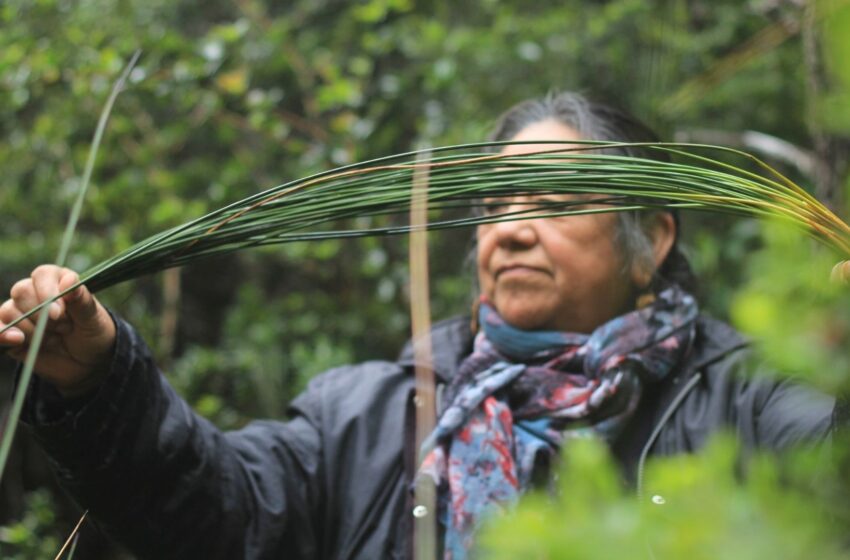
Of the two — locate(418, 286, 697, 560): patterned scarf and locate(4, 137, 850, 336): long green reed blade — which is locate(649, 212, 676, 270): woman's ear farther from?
locate(4, 137, 850, 336): long green reed blade

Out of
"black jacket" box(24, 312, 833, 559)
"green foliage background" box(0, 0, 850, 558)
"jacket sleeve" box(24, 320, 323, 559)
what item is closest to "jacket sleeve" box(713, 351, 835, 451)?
"black jacket" box(24, 312, 833, 559)

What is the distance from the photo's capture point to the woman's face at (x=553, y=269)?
1.23 m

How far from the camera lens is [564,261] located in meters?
1.24

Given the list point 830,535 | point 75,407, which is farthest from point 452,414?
point 830,535

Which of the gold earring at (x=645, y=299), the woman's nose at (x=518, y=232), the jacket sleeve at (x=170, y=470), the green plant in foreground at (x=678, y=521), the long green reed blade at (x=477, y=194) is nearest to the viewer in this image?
the green plant in foreground at (x=678, y=521)

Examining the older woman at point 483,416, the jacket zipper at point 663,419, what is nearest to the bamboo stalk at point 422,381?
the older woman at point 483,416

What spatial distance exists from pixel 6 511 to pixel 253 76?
4.52 feet

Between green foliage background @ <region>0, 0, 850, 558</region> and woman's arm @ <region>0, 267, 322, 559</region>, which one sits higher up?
green foliage background @ <region>0, 0, 850, 558</region>

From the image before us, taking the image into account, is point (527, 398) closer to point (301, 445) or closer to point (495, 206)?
point (301, 445)

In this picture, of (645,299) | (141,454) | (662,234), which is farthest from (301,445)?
(662,234)

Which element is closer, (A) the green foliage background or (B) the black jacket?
(B) the black jacket

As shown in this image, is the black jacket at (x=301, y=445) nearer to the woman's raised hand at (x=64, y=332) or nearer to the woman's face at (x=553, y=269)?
the woman's raised hand at (x=64, y=332)

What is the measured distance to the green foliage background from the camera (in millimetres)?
2078

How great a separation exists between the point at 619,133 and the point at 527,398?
0.47 metres
